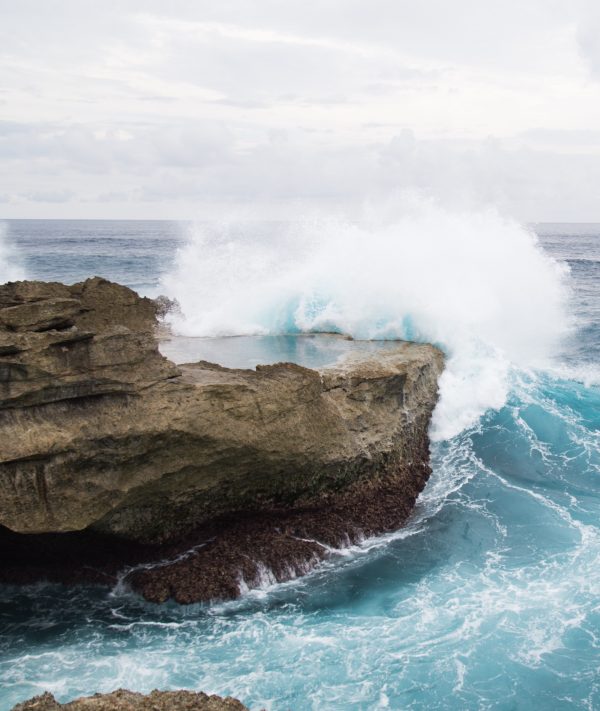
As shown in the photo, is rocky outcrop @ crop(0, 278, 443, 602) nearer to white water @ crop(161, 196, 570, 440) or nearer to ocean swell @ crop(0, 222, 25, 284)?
white water @ crop(161, 196, 570, 440)

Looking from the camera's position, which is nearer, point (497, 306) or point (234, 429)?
point (234, 429)

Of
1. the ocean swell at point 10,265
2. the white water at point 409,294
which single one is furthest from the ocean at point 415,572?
the ocean swell at point 10,265

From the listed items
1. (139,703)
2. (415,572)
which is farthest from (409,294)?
(139,703)

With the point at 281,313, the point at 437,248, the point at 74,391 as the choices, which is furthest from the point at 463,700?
the point at 437,248

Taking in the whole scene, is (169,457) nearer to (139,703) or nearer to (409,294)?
(139,703)

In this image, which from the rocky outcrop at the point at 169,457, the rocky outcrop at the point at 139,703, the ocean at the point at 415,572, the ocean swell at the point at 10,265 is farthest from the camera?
the ocean swell at the point at 10,265

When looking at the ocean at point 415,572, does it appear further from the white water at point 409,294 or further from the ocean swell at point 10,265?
the ocean swell at point 10,265

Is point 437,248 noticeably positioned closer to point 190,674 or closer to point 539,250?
point 539,250
